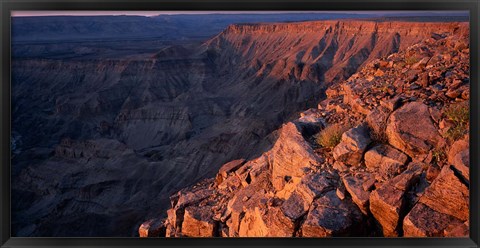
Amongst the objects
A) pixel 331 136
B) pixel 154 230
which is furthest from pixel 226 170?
pixel 331 136

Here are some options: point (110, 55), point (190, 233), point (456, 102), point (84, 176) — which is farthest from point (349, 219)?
point (110, 55)

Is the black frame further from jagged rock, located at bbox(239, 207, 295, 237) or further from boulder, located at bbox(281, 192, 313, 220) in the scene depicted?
boulder, located at bbox(281, 192, 313, 220)

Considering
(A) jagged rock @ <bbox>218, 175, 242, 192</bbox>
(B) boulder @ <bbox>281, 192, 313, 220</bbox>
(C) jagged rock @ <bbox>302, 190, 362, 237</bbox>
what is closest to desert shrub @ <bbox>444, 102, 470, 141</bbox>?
(C) jagged rock @ <bbox>302, 190, 362, 237</bbox>

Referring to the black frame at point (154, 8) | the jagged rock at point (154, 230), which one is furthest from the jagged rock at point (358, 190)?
the jagged rock at point (154, 230)

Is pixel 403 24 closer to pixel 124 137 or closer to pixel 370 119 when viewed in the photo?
pixel 124 137

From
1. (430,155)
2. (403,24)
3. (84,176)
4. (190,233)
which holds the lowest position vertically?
(84,176)

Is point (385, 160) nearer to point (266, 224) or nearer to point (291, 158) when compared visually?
point (291, 158)

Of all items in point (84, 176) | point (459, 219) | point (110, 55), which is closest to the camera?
point (459, 219)
